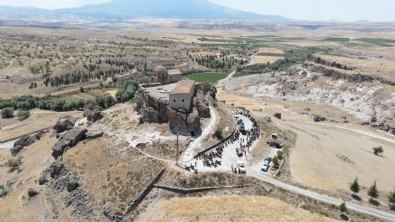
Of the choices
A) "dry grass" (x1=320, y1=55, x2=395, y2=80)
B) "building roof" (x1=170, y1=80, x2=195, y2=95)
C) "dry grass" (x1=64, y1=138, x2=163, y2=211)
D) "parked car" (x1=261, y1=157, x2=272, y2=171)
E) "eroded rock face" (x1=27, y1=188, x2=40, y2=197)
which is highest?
"building roof" (x1=170, y1=80, x2=195, y2=95)

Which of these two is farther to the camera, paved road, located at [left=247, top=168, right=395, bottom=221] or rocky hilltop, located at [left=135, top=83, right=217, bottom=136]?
rocky hilltop, located at [left=135, top=83, right=217, bottom=136]

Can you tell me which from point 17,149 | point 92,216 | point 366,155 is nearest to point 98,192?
point 92,216

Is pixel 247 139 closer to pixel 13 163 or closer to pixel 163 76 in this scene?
pixel 163 76

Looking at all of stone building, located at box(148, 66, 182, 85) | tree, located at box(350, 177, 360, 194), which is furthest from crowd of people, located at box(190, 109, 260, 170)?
stone building, located at box(148, 66, 182, 85)

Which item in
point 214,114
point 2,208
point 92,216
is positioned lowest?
point 2,208

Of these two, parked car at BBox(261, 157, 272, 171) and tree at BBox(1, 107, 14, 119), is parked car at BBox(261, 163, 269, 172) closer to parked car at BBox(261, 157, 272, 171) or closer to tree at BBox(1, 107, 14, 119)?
parked car at BBox(261, 157, 272, 171)

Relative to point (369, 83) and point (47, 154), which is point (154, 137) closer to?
point (47, 154)

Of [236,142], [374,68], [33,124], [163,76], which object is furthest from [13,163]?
[374,68]

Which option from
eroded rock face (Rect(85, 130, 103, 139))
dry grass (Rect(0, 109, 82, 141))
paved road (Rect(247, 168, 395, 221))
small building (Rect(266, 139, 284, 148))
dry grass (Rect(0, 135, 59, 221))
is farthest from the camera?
dry grass (Rect(0, 109, 82, 141))
